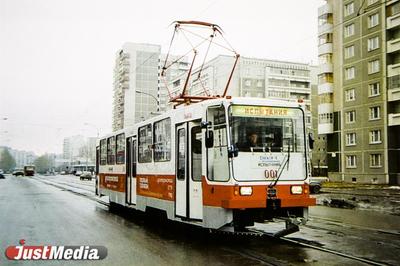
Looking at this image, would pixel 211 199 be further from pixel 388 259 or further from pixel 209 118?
pixel 388 259

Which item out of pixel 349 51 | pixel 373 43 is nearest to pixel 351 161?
pixel 349 51

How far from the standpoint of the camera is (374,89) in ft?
161

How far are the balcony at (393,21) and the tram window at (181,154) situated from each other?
40736 millimetres

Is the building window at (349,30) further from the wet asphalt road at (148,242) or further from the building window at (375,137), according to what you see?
the wet asphalt road at (148,242)

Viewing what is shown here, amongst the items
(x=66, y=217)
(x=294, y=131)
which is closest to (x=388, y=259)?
(x=294, y=131)

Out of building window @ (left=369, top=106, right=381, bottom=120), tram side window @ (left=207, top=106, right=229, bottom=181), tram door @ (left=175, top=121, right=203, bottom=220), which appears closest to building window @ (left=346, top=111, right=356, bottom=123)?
building window @ (left=369, top=106, right=381, bottom=120)

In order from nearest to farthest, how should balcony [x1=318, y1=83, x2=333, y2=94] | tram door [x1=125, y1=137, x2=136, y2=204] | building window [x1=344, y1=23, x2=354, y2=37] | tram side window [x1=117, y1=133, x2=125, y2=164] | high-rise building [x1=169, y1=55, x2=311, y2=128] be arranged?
tram door [x1=125, y1=137, x2=136, y2=204] < tram side window [x1=117, y1=133, x2=125, y2=164] < building window [x1=344, y1=23, x2=354, y2=37] < balcony [x1=318, y1=83, x2=333, y2=94] < high-rise building [x1=169, y1=55, x2=311, y2=128]

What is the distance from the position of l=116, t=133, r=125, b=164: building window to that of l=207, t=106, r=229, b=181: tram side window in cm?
755

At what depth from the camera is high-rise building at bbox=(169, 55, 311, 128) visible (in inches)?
3529

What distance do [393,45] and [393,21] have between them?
2.38 metres

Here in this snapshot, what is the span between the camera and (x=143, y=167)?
47.4ft

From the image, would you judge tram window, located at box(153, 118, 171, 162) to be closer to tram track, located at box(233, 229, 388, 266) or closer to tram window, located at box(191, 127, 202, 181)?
tram window, located at box(191, 127, 202, 181)

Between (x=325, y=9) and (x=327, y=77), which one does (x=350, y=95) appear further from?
(x=325, y=9)

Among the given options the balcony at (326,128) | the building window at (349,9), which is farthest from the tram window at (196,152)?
the balcony at (326,128)
